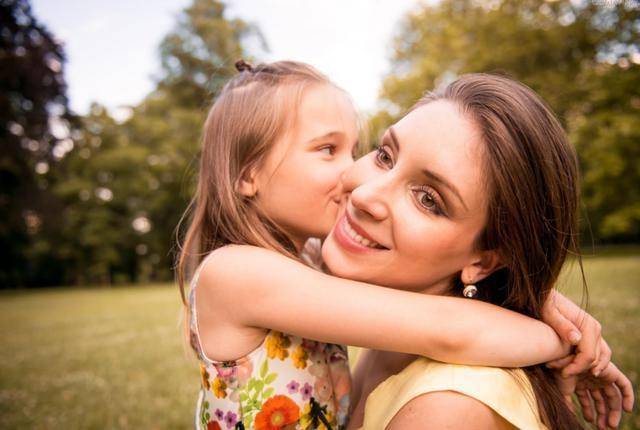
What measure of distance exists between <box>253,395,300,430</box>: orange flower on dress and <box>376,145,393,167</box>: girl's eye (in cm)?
121

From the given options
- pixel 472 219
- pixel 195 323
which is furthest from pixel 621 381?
pixel 195 323

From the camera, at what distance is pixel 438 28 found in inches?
993

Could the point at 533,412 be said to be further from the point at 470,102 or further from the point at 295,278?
the point at 470,102

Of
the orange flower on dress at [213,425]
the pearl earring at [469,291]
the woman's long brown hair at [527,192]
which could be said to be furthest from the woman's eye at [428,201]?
the orange flower on dress at [213,425]

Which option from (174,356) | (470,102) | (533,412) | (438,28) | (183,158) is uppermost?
(438,28)

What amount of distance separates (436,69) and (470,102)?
21599 mm

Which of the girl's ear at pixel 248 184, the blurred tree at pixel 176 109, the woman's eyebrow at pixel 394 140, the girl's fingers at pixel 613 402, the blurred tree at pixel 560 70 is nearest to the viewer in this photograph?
the woman's eyebrow at pixel 394 140

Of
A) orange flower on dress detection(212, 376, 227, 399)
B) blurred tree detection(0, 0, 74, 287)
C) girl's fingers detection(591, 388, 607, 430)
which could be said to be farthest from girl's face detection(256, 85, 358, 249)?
blurred tree detection(0, 0, 74, 287)

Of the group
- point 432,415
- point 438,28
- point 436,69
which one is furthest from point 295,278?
point 438,28

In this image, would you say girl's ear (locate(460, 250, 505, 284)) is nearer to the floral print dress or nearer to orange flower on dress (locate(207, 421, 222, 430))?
the floral print dress

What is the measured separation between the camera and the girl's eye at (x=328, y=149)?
97.8 inches

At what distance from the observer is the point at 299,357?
2.14m

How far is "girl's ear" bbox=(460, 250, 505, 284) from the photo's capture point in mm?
1778

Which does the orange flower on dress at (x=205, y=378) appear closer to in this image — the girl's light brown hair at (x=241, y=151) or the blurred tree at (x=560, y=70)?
the girl's light brown hair at (x=241, y=151)
